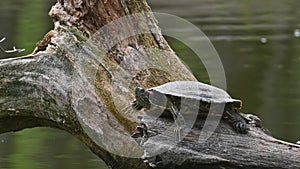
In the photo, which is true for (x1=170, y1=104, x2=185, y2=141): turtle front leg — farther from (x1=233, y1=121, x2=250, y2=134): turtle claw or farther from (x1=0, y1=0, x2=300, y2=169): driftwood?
(x1=233, y1=121, x2=250, y2=134): turtle claw

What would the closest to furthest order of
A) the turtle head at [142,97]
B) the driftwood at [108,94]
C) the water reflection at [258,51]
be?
the driftwood at [108,94], the turtle head at [142,97], the water reflection at [258,51]

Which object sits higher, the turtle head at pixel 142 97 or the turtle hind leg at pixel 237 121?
the turtle head at pixel 142 97

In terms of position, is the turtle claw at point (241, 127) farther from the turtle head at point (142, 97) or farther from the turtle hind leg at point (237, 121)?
the turtle head at point (142, 97)

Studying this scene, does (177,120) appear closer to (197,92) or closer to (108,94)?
(197,92)

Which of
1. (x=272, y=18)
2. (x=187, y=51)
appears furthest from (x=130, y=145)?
(x=272, y=18)

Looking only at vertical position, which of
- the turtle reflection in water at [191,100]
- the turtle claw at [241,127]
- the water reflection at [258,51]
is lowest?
the turtle claw at [241,127]

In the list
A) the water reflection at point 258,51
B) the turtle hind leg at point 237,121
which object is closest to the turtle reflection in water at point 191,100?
the turtle hind leg at point 237,121

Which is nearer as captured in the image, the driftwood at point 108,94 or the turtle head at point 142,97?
the driftwood at point 108,94
